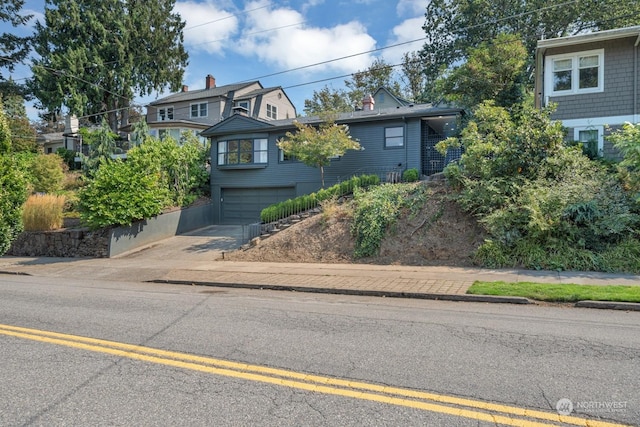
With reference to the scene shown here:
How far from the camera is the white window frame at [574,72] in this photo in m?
17.0

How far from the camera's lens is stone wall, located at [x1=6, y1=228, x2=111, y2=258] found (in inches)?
706

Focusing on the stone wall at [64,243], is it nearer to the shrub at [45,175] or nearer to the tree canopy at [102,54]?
the shrub at [45,175]

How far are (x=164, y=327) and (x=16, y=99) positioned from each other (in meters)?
44.7

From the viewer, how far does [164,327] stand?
6172 mm

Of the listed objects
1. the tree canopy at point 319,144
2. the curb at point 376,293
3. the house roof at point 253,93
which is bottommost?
the curb at point 376,293

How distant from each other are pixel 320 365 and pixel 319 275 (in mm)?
6613

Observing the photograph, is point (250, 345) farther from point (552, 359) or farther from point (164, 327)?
point (552, 359)

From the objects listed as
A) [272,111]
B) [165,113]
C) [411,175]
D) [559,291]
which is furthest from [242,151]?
[559,291]

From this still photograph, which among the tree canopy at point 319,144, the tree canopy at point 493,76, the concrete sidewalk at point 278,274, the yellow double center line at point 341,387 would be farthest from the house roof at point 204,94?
the yellow double center line at point 341,387

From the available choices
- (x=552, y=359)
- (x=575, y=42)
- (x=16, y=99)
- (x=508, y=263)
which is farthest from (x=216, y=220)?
(x=16, y=99)

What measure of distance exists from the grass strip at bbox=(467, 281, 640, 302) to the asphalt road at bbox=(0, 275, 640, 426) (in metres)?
0.52

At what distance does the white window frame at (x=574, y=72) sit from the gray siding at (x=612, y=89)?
144 mm

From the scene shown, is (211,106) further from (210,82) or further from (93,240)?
(93,240)

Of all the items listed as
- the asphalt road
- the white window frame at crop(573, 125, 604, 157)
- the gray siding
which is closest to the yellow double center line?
the asphalt road
